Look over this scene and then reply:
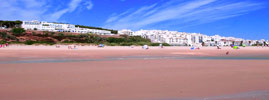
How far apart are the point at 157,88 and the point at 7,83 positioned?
3340 millimetres

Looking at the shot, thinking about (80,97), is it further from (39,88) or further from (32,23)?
(32,23)

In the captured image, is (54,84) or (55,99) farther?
(54,84)

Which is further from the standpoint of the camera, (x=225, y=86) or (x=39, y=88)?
(x=225, y=86)

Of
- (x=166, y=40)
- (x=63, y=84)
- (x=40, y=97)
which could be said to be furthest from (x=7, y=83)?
(x=166, y=40)

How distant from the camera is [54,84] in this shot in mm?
4500

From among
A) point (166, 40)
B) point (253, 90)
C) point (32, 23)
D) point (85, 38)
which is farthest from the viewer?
point (32, 23)

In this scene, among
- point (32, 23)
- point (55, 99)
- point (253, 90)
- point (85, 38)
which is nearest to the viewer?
point (55, 99)

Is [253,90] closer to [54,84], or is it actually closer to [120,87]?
[120,87]

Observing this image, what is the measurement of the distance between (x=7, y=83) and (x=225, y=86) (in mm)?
4858

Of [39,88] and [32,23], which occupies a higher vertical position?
[32,23]

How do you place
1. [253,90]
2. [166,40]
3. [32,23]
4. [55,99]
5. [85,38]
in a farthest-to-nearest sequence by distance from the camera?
[32,23] < [166,40] < [85,38] < [253,90] < [55,99]

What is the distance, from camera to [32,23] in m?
65.3

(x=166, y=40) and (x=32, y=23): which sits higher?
(x=32, y=23)

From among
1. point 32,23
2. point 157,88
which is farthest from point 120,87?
point 32,23
